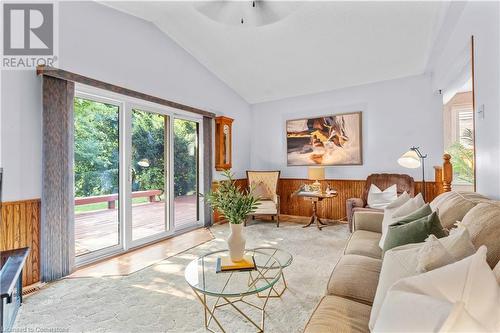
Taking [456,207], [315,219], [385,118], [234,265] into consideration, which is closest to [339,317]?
[234,265]

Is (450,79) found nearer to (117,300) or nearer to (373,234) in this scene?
(373,234)

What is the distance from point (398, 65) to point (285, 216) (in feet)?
11.6

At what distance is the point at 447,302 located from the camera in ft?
2.50

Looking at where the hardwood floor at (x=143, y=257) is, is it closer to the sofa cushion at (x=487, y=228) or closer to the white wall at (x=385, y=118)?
the white wall at (x=385, y=118)

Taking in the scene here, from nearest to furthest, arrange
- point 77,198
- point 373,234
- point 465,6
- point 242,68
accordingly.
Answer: point 465,6
point 373,234
point 77,198
point 242,68

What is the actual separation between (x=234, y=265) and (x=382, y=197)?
3165mm

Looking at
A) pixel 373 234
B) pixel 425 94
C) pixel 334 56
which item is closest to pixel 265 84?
pixel 334 56

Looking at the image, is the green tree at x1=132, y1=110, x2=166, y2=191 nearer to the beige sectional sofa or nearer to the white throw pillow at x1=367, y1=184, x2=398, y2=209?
the beige sectional sofa

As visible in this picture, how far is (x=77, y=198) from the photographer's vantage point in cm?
299

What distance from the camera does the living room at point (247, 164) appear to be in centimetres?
155

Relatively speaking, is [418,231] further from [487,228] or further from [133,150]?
[133,150]

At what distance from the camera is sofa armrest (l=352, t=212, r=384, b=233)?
2701mm

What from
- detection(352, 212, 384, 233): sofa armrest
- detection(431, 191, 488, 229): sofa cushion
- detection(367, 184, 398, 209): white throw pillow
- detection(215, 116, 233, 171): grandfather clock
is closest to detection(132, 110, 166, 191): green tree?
detection(215, 116, 233, 171): grandfather clock

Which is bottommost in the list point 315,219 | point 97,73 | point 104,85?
point 315,219
